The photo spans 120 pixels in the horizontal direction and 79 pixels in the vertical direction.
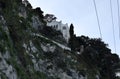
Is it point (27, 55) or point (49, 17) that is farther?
point (49, 17)

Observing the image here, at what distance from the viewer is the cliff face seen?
3612 centimetres

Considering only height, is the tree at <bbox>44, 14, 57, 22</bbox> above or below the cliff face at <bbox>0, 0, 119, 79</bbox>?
→ above

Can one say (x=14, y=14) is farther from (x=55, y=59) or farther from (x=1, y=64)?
(x=1, y=64)

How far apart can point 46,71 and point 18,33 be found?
6.58 meters

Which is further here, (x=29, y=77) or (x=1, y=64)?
(x=29, y=77)

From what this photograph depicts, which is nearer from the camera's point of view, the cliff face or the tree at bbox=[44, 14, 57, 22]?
the cliff face

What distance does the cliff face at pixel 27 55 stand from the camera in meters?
36.1

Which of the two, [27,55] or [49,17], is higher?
[49,17]

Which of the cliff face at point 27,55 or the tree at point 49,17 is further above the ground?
the tree at point 49,17

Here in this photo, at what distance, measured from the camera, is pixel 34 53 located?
46.8m

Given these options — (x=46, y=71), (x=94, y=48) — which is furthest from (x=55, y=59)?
(x=94, y=48)

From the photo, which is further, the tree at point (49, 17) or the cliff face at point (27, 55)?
the tree at point (49, 17)

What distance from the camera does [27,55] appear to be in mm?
43406

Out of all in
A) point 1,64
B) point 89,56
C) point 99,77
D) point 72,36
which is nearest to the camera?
point 1,64
